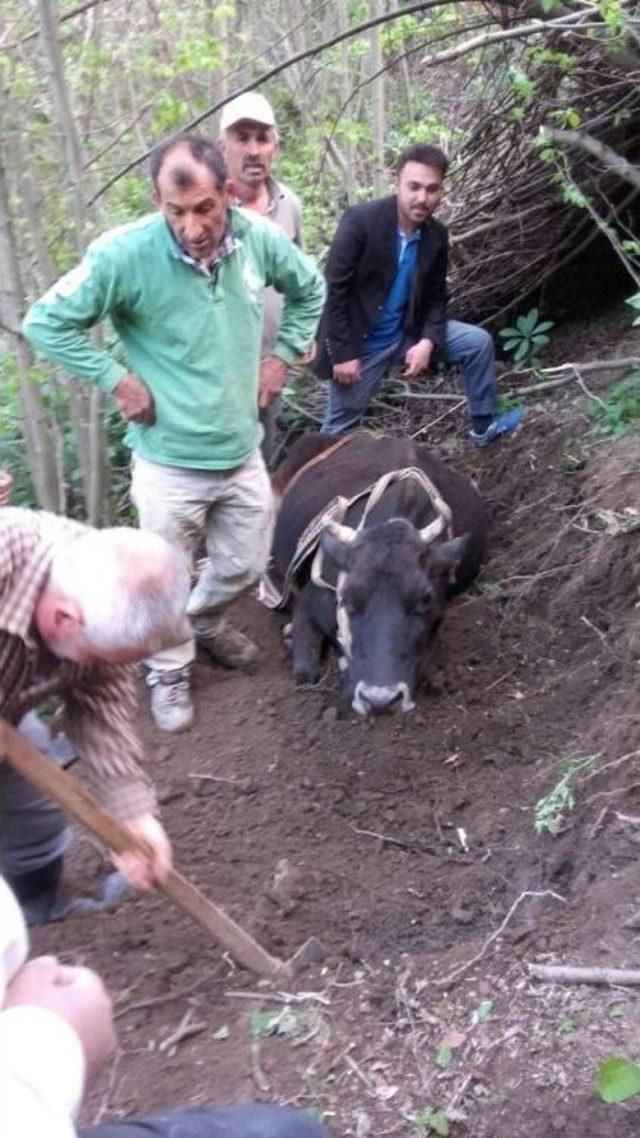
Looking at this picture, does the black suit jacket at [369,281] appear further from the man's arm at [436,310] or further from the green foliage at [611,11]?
the green foliage at [611,11]

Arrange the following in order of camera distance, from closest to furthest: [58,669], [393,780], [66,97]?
[58,669], [393,780], [66,97]

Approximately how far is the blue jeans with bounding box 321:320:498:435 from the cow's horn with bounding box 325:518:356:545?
1615 millimetres

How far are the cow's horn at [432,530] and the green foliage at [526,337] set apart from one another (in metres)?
2.61

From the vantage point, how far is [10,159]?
239 inches

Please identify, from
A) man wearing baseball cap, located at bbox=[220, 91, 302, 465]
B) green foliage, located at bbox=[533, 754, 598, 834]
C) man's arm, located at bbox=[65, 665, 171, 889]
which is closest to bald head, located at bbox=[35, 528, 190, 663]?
man's arm, located at bbox=[65, 665, 171, 889]

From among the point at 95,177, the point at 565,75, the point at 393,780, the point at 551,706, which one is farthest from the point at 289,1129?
the point at 95,177

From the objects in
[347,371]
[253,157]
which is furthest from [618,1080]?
[347,371]

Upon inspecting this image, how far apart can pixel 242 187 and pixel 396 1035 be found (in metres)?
4.70

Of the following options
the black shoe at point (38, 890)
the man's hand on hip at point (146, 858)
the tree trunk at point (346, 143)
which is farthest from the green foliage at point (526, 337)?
the man's hand on hip at point (146, 858)

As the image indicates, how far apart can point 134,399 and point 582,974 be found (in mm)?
3046

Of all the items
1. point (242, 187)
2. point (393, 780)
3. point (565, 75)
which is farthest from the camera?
point (565, 75)

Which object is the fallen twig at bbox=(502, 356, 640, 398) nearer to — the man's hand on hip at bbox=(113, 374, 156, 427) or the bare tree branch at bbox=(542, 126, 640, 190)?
the bare tree branch at bbox=(542, 126, 640, 190)

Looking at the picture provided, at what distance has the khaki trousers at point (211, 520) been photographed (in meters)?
5.60

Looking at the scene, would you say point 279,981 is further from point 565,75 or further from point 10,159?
point 565,75
